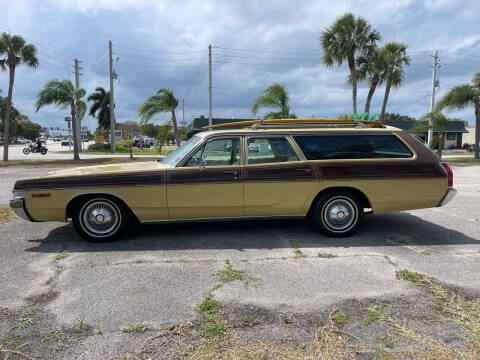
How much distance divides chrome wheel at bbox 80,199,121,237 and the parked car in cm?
1

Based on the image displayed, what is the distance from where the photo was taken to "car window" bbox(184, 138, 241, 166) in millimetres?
4770

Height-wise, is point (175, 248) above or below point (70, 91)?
below

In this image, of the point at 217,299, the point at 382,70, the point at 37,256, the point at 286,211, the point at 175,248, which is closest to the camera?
the point at 217,299

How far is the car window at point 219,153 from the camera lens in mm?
4770

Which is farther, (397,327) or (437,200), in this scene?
(437,200)

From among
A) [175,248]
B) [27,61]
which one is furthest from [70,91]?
[175,248]

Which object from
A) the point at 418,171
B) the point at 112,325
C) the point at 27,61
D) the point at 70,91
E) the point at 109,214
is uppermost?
the point at 27,61

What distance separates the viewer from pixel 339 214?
505 cm

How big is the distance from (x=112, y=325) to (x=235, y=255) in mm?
1868

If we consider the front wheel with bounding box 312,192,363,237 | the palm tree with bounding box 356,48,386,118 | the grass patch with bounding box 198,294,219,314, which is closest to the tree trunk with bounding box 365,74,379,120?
the palm tree with bounding box 356,48,386,118

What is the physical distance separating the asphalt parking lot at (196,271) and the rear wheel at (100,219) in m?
0.17

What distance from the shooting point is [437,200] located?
16.5 feet

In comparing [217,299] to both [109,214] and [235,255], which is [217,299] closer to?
[235,255]

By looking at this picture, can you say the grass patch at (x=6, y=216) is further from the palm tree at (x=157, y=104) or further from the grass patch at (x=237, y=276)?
the palm tree at (x=157, y=104)
